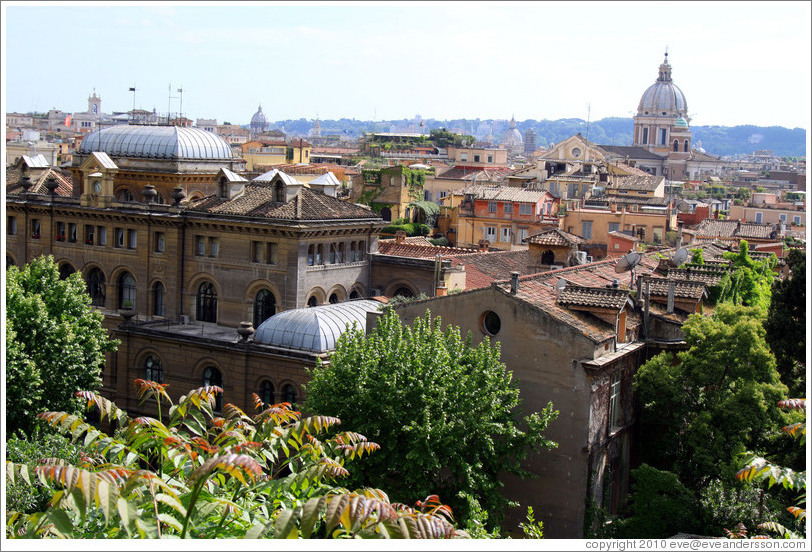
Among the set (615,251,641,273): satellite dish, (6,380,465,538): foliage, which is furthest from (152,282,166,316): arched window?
(6,380,465,538): foliage

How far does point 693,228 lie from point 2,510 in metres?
68.4

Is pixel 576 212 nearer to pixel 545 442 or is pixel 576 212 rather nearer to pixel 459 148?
pixel 545 442

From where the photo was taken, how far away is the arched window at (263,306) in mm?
42531

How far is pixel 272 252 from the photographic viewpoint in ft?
139

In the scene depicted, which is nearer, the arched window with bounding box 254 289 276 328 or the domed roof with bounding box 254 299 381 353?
the domed roof with bounding box 254 299 381 353

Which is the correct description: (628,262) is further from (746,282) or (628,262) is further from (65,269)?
(65,269)

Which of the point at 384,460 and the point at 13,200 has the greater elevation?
the point at 13,200

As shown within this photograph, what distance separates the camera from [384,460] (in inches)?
998

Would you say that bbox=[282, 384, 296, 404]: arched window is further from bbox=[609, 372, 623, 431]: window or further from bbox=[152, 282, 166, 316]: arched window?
bbox=[152, 282, 166, 316]: arched window

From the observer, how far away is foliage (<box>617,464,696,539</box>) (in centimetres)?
2602

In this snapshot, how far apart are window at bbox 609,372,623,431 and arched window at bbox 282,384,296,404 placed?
34.4ft

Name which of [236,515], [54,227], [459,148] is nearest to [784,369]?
[236,515]

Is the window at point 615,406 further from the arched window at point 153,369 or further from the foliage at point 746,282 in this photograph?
the arched window at point 153,369

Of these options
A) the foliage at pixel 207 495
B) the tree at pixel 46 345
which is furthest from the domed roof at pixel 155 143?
the foliage at pixel 207 495
